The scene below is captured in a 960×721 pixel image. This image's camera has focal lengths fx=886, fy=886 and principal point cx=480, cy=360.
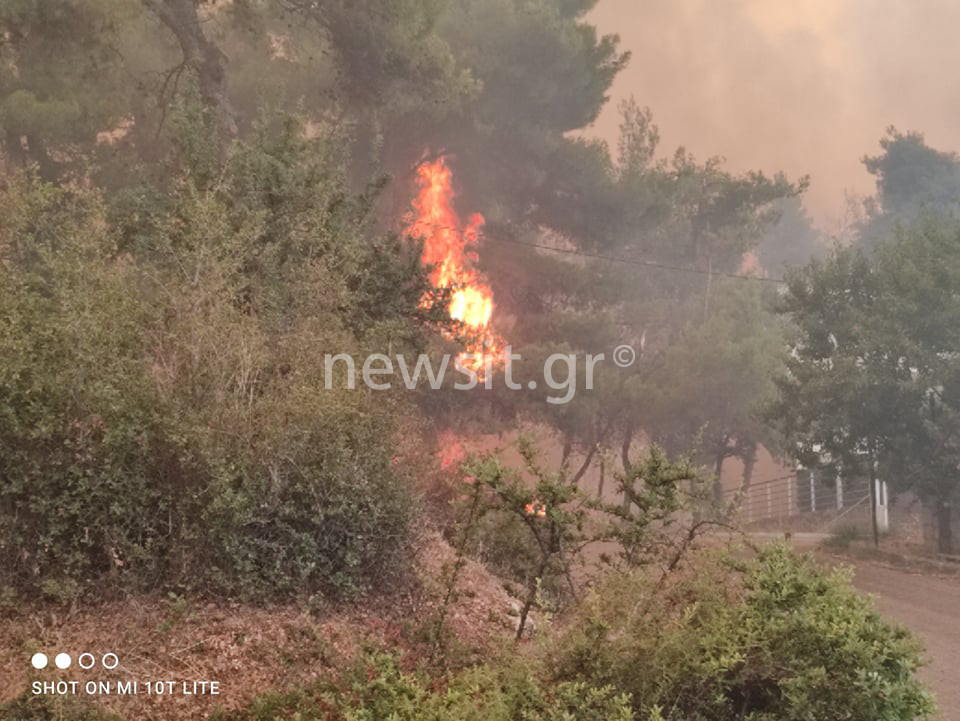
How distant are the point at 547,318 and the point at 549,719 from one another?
2661 cm

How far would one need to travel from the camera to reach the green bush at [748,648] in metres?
6.39

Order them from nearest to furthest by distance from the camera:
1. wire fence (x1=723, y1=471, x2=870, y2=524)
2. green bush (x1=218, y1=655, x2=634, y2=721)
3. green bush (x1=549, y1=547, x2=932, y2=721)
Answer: green bush (x1=549, y1=547, x2=932, y2=721) → green bush (x1=218, y1=655, x2=634, y2=721) → wire fence (x1=723, y1=471, x2=870, y2=524)

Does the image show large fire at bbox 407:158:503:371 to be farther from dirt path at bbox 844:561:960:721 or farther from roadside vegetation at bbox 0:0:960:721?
dirt path at bbox 844:561:960:721

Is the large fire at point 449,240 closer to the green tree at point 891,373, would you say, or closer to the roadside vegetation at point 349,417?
the roadside vegetation at point 349,417

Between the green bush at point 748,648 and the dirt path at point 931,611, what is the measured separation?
77cm

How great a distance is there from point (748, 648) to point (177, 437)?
6.17 meters

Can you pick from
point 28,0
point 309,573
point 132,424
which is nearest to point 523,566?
point 309,573

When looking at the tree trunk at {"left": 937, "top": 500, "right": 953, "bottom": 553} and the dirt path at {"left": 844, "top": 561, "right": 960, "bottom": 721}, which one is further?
the tree trunk at {"left": 937, "top": 500, "right": 953, "bottom": 553}

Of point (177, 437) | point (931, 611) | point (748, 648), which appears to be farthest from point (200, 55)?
point (931, 611)

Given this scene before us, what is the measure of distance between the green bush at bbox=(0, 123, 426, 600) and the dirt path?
6.46 metres

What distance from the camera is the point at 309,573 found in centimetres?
1047

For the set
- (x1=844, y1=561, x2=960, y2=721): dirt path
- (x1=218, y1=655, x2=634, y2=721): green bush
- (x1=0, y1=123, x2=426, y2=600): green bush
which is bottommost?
(x1=844, y1=561, x2=960, y2=721): dirt path

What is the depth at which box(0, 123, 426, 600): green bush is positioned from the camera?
9641mm

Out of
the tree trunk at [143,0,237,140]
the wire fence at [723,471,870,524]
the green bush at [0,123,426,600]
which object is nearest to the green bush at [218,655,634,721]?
the green bush at [0,123,426,600]
